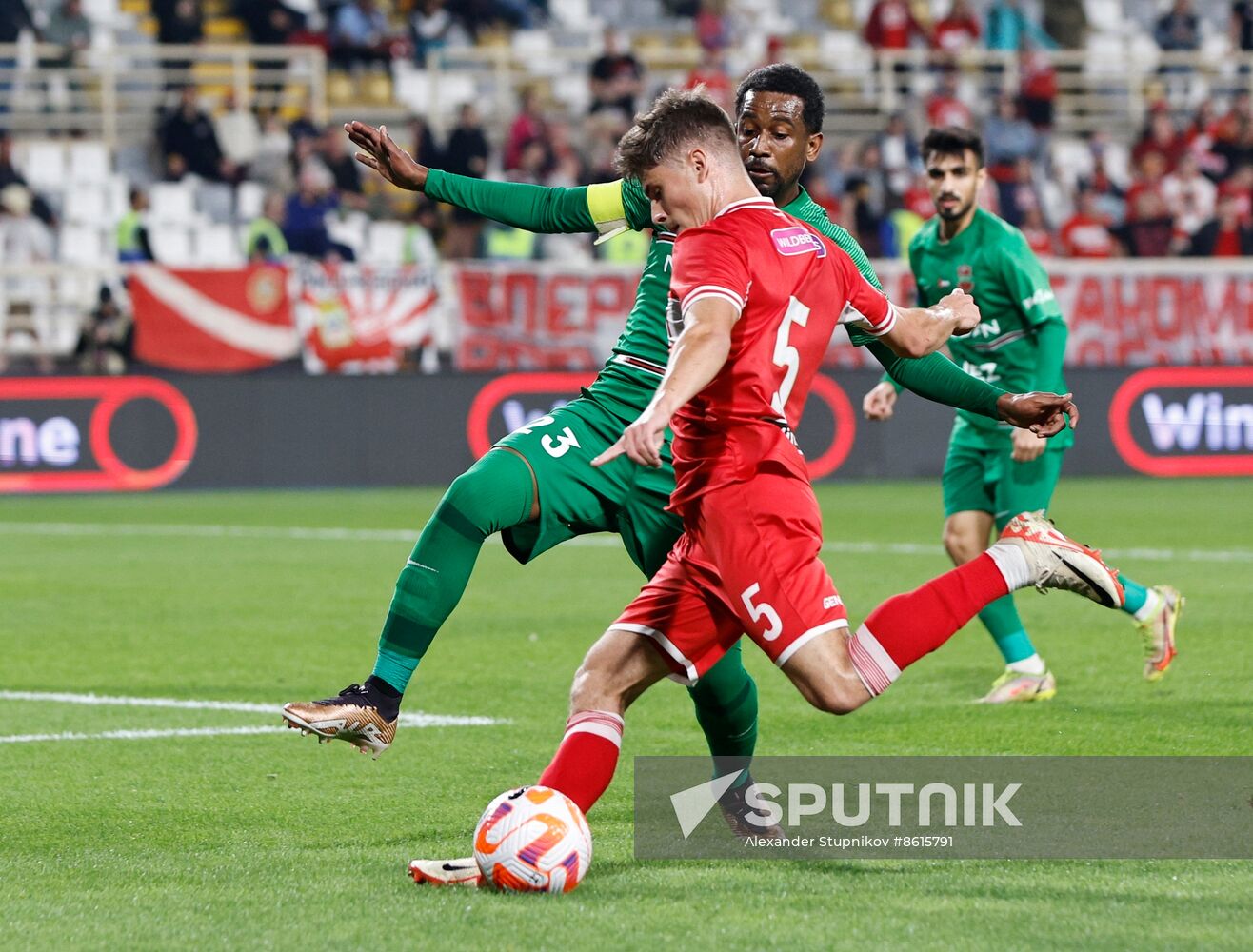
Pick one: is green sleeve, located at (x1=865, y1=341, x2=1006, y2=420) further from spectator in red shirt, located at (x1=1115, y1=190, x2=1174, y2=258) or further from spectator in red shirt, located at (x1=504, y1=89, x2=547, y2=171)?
spectator in red shirt, located at (x1=1115, y1=190, x2=1174, y2=258)

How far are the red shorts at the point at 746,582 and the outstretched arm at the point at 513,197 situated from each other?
1068mm

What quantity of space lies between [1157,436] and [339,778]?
14.3m

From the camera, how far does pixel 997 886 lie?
180 inches

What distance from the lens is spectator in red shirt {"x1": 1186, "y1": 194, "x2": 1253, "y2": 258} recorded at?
22.0m

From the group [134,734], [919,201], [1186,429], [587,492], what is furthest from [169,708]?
[919,201]

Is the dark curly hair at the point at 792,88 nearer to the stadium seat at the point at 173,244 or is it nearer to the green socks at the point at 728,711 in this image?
the green socks at the point at 728,711

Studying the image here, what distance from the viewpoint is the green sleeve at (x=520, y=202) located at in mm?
5516

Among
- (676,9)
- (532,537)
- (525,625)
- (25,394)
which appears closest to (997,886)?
(532,537)

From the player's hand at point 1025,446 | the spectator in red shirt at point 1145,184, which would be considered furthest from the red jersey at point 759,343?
the spectator in red shirt at point 1145,184

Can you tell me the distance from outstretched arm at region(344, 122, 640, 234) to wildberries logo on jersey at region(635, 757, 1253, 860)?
1.54 m

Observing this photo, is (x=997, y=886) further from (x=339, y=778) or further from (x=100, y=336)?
(x=100, y=336)

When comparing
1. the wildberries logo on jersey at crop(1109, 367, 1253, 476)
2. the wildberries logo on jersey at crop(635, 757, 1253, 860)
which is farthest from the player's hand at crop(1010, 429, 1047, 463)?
the wildberries logo on jersey at crop(1109, 367, 1253, 476)

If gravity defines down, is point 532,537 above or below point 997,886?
above

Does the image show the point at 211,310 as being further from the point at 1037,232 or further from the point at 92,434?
the point at 1037,232
